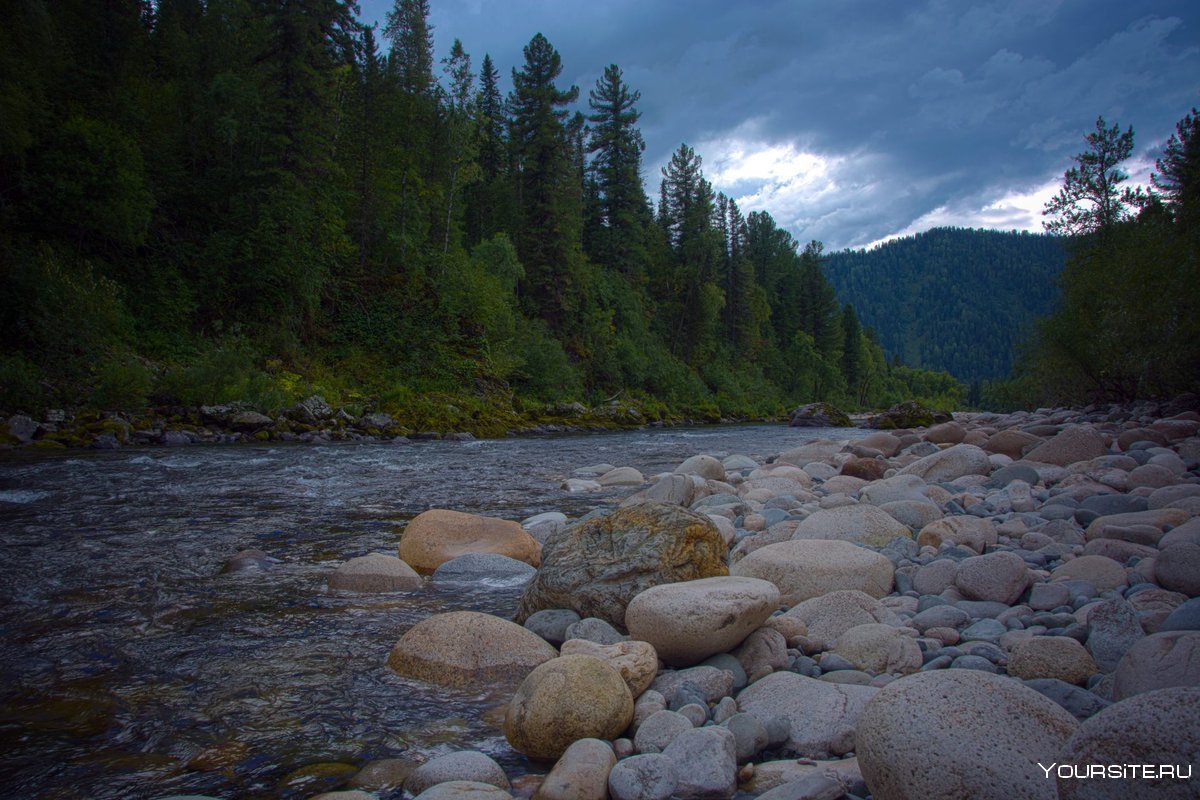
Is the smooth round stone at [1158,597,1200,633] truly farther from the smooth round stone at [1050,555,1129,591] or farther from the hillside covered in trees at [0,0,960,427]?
the hillside covered in trees at [0,0,960,427]

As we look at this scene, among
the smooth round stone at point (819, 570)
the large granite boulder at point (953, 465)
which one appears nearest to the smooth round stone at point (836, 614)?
the smooth round stone at point (819, 570)

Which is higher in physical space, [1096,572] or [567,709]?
[1096,572]

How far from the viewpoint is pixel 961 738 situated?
230 cm

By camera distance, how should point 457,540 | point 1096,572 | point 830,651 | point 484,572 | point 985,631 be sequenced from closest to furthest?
point 985,631
point 830,651
point 1096,572
point 484,572
point 457,540

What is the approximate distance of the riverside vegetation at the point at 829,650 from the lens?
232 cm

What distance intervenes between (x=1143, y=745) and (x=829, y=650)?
209cm

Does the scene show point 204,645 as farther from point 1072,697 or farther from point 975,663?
point 1072,697

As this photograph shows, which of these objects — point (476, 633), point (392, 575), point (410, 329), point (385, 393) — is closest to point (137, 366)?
point (385, 393)

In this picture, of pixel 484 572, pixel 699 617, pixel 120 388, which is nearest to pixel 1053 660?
pixel 699 617

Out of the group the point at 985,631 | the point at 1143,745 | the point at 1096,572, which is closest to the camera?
the point at 1143,745

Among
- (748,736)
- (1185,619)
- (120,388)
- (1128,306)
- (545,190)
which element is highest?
(545,190)

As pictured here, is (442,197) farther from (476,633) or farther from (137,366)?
(476,633)

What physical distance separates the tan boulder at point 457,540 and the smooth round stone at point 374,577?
0.55 metres

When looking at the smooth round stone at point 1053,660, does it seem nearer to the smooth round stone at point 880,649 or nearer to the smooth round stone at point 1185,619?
the smooth round stone at point 1185,619
